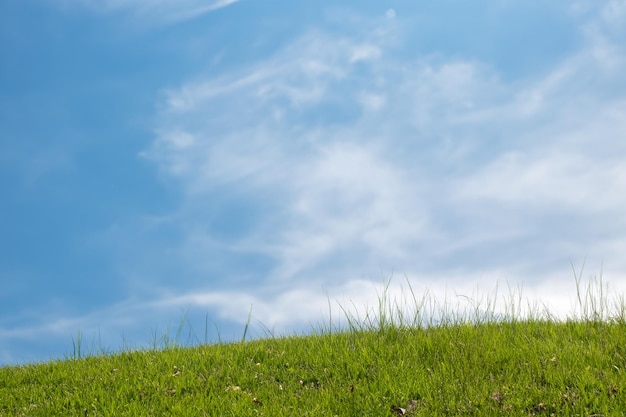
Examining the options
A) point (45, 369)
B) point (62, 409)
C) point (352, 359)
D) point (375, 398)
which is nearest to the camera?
point (375, 398)

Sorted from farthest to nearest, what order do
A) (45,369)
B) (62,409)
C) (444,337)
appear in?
1. (45,369)
2. (444,337)
3. (62,409)

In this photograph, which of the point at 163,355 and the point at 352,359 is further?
the point at 163,355

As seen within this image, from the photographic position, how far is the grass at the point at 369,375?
8234mm

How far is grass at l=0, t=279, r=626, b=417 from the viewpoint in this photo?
8.23 metres

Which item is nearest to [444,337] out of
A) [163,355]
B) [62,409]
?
[163,355]

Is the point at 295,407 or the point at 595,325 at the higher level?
the point at 595,325

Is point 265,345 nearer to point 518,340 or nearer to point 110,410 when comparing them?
point 110,410

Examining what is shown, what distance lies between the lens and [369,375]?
930 centimetres

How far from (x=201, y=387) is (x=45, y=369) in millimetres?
3608

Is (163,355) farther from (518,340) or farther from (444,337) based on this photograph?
(518,340)

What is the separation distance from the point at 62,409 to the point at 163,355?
90.1 inches

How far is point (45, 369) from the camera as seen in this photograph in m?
11.4

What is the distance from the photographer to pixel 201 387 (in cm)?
938

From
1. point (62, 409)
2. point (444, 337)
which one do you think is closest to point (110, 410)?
point (62, 409)
